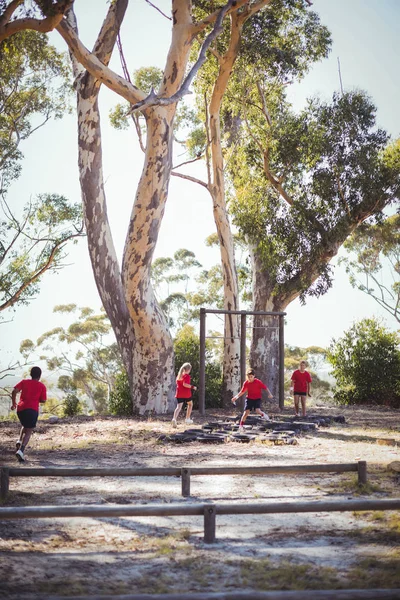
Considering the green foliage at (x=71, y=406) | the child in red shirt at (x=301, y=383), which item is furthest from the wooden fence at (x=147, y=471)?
the green foliage at (x=71, y=406)

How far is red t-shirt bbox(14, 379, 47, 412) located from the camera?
Result: 36.6ft

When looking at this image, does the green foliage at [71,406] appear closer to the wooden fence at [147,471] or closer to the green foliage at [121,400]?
the green foliage at [121,400]

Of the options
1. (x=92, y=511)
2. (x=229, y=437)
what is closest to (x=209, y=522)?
(x=92, y=511)

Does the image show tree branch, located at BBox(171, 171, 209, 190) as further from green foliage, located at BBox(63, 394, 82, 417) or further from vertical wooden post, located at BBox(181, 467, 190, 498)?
vertical wooden post, located at BBox(181, 467, 190, 498)

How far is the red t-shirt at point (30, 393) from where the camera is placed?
11.2m

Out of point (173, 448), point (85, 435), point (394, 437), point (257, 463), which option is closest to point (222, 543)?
point (257, 463)

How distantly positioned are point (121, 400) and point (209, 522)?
1629 centimetres

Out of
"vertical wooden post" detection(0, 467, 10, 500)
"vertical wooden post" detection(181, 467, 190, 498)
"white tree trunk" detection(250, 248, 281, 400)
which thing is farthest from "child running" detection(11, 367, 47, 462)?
"white tree trunk" detection(250, 248, 281, 400)

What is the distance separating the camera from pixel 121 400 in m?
22.2

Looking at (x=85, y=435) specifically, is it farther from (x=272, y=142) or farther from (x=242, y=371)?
(x=272, y=142)

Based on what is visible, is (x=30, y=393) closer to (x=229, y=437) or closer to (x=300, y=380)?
(x=229, y=437)

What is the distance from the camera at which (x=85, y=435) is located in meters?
16.2

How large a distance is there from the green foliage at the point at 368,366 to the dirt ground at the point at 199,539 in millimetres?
14188

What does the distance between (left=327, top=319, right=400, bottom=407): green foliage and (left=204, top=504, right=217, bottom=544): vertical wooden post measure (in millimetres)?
20166
